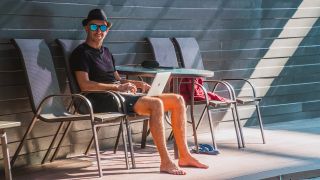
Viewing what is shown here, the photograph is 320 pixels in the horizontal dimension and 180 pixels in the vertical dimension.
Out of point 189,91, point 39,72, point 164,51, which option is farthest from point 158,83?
point 164,51

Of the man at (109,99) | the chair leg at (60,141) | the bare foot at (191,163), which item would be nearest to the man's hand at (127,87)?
the man at (109,99)

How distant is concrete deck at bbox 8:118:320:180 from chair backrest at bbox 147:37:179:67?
2.63ft

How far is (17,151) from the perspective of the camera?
15.9 ft

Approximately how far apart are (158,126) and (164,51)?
1.68 metres

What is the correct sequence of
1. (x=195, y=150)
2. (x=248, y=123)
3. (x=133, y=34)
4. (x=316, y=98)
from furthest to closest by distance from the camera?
(x=316, y=98)
(x=248, y=123)
(x=133, y=34)
(x=195, y=150)

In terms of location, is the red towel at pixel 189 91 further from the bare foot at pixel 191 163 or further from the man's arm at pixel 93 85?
the bare foot at pixel 191 163

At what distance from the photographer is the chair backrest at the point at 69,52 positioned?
5156 mm

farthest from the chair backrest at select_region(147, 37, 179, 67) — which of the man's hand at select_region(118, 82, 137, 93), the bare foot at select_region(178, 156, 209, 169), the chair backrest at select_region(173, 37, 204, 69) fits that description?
the bare foot at select_region(178, 156, 209, 169)

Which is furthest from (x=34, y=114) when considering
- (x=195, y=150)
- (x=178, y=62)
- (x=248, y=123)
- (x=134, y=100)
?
(x=248, y=123)

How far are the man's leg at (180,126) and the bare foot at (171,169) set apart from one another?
23 cm

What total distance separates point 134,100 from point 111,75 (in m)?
0.48

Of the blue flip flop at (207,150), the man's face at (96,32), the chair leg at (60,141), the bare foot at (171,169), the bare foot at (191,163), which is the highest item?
the man's face at (96,32)

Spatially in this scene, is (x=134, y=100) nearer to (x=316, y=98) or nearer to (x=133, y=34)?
(x=133, y=34)

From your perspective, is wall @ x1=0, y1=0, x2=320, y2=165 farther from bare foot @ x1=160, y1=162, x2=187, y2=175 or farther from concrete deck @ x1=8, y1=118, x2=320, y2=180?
bare foot @ x1=160, y1=162, x2=187, y2=175
